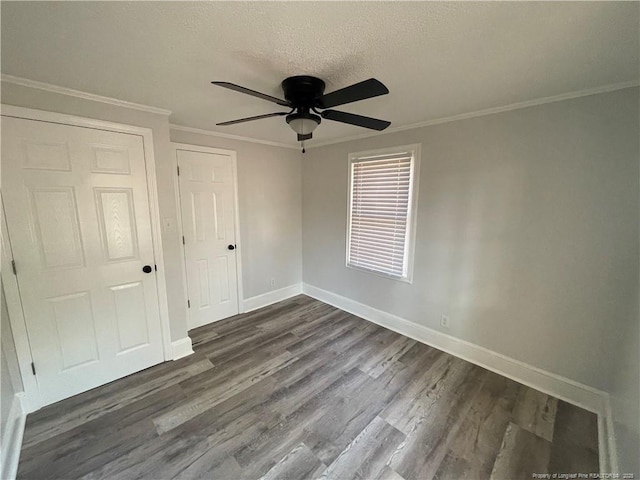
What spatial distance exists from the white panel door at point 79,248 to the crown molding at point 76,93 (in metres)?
0.23

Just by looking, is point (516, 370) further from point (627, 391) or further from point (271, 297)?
point (271, 297)

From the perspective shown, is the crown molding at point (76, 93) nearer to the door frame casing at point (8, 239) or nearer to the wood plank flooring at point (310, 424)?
the door frame casing at point (8, 239)

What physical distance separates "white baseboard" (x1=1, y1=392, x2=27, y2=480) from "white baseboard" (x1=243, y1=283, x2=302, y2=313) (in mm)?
2065

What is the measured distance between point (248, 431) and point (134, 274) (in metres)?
1.61

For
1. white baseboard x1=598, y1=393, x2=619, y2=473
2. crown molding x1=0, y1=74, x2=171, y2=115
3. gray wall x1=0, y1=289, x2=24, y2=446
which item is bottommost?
white baseboard x1=598, y1=393, x2=619, y2=473

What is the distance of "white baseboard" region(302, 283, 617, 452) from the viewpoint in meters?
1.77

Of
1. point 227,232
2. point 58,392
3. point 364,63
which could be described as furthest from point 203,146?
point 58,392

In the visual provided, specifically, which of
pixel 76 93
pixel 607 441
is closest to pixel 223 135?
pixel 76 93

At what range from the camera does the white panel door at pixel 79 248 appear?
1767mm

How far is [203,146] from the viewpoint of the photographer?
2926 millimetres

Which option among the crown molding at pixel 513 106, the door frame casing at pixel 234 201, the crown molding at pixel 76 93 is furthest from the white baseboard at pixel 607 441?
the crown molding at pixel 76 93

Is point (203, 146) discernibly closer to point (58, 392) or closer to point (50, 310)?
point (50, 310)

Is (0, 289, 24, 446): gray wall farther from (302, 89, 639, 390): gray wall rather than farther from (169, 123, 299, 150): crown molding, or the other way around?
(302, 89, 639, 390): gray wall

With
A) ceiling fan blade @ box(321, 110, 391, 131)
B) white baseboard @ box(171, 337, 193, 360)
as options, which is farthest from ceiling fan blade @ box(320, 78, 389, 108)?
white baseboard @ box(171, 337, 193, 360)
